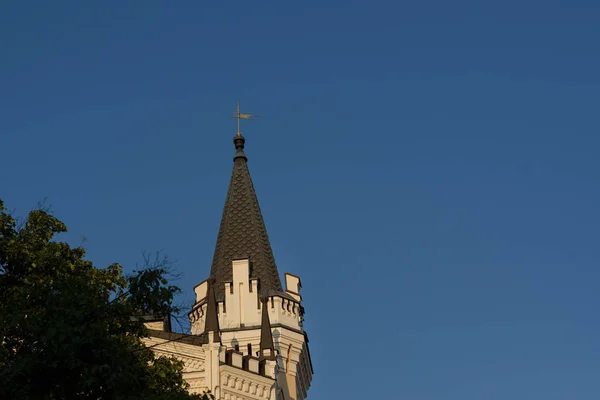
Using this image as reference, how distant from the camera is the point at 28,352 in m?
22.8

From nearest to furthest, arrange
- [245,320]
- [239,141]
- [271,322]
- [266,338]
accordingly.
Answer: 1. [266,338]
2. [271,322]
3. [245,320]
4. [239,141]

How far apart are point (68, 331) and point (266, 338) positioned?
21.1 metres

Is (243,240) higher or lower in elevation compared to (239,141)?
lower

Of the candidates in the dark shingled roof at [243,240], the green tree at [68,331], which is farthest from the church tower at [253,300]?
the green tree at [68,331]

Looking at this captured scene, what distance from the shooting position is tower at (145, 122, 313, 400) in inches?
1491

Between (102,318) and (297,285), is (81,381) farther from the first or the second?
(297,285)

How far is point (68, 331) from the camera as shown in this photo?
22.1 m

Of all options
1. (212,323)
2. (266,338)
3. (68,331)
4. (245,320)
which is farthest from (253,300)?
(68,331)

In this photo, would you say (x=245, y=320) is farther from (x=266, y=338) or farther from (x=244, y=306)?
(x=266, y=338)

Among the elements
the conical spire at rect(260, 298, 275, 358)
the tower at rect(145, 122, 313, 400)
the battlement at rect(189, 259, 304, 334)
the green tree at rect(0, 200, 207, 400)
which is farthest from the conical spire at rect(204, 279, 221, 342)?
the green tree at rect(0, 200, 207, 400)

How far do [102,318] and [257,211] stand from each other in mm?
29905

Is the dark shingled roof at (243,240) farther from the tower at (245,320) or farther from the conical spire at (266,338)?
the conical spire at (266,338)

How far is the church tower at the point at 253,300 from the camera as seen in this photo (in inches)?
1775

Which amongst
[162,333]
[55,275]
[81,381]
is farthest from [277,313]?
[81,381]
